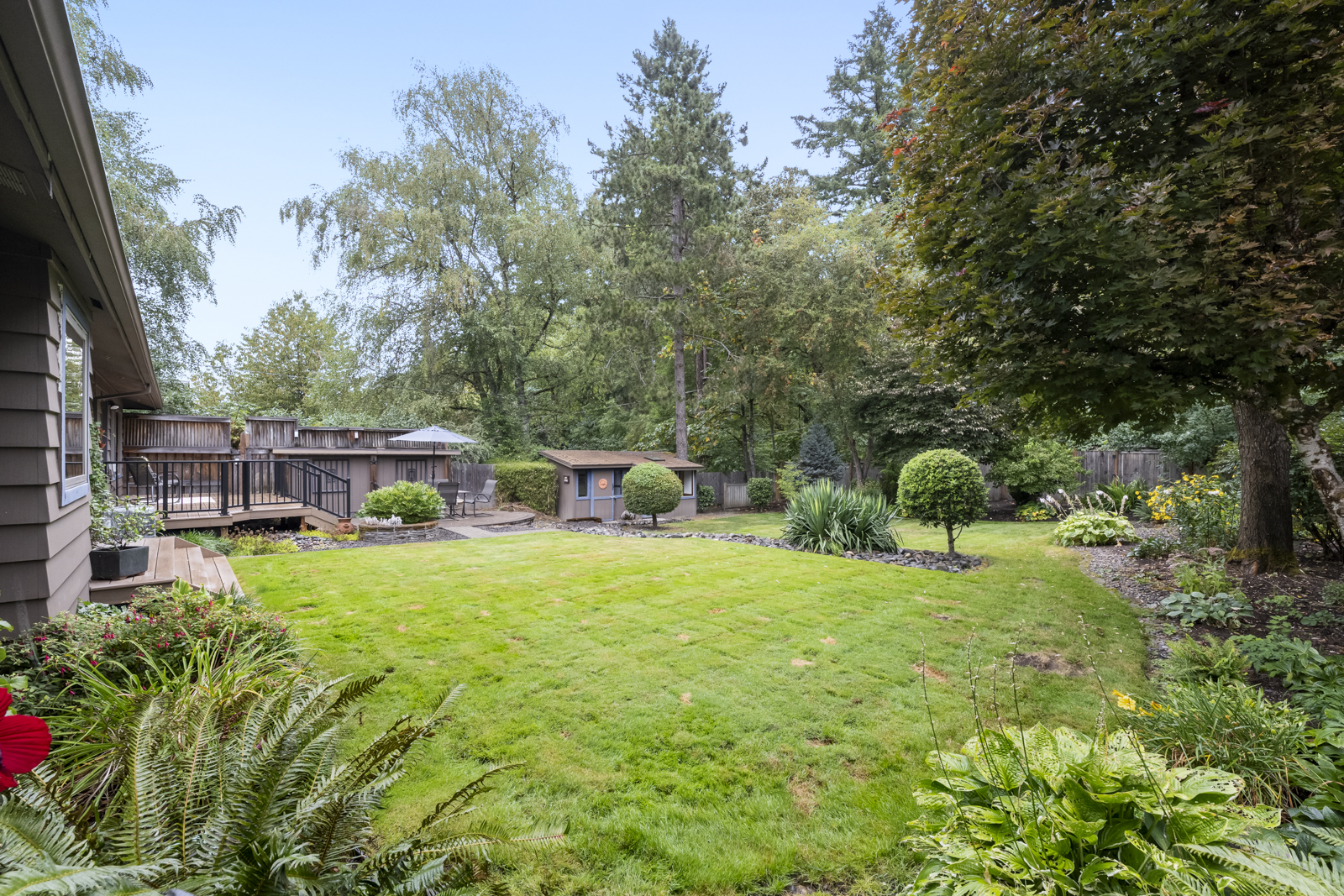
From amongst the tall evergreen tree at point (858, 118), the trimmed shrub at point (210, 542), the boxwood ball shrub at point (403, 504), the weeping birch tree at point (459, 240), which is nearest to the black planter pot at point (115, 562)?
the trimmed shrub at point (210, 542)

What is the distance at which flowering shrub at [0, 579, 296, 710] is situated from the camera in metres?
2.80

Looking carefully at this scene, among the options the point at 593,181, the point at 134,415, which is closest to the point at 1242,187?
the point at 593,181

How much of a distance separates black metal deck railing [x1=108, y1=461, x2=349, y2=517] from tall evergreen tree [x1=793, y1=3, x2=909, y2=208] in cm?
2178

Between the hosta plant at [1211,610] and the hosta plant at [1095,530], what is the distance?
172 inches

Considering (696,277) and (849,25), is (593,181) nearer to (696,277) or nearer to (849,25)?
(696,277)

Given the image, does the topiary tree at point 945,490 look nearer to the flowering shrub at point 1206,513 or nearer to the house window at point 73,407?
the flowering shrub at point 1206,513

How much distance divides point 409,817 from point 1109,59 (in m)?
6.05

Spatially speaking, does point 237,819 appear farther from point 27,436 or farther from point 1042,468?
point 1042,468

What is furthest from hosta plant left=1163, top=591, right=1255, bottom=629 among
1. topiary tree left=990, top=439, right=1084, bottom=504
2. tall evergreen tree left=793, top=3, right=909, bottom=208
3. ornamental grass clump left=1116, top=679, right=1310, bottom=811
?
tall evergreen tree left=793, top=3, right=909, bottom=208

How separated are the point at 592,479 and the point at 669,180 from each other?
8910 mm

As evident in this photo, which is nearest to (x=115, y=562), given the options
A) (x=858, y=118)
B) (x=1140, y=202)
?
(x=1140, y=202)

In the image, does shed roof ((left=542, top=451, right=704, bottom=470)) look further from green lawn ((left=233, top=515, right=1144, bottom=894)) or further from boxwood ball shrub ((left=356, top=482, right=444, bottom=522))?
green lawn ((left=233, top=515, right=1144, bottom=894))

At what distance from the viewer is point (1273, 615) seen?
4594mm

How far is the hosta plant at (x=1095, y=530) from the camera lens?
9.11 m
